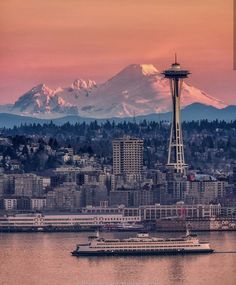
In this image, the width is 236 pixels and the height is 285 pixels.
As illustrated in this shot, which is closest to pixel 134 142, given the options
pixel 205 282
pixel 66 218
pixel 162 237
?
pixel 66 218

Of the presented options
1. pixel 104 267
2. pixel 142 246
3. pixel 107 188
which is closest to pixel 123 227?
pixel 107 188

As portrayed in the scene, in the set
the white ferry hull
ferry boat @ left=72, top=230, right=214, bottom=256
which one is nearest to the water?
ferry boat @ left=72, top=230, right=214, bottom=256

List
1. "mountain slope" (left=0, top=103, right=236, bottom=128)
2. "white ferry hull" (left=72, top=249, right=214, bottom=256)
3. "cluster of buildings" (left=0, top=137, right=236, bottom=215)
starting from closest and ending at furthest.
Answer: "white ferry hull" (left=72, top=249, right=214, bottom=256)
"cluster of buildings" (left=0, top=137, right=236, bottom=215)
"mountain slope" (left=0, top=103, right=236, bottom=128)

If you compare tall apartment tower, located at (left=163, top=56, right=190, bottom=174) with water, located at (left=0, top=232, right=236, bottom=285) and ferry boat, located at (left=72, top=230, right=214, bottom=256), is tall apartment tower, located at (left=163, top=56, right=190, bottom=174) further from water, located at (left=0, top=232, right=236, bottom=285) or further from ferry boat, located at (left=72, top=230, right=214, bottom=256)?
ferry boat, located at (left=72, top=230, right=214, bottom=256)

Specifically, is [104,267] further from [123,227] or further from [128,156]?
[128,156]

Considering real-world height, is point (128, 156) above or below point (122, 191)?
above

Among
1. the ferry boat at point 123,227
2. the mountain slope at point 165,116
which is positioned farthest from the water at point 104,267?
the mountain slope at point 165,116

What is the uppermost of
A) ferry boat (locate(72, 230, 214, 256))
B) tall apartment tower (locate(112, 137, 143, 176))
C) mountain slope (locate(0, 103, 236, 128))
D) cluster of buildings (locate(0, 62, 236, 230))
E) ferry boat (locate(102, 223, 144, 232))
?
mountain slope (locate(0, 103, 236, 128))
